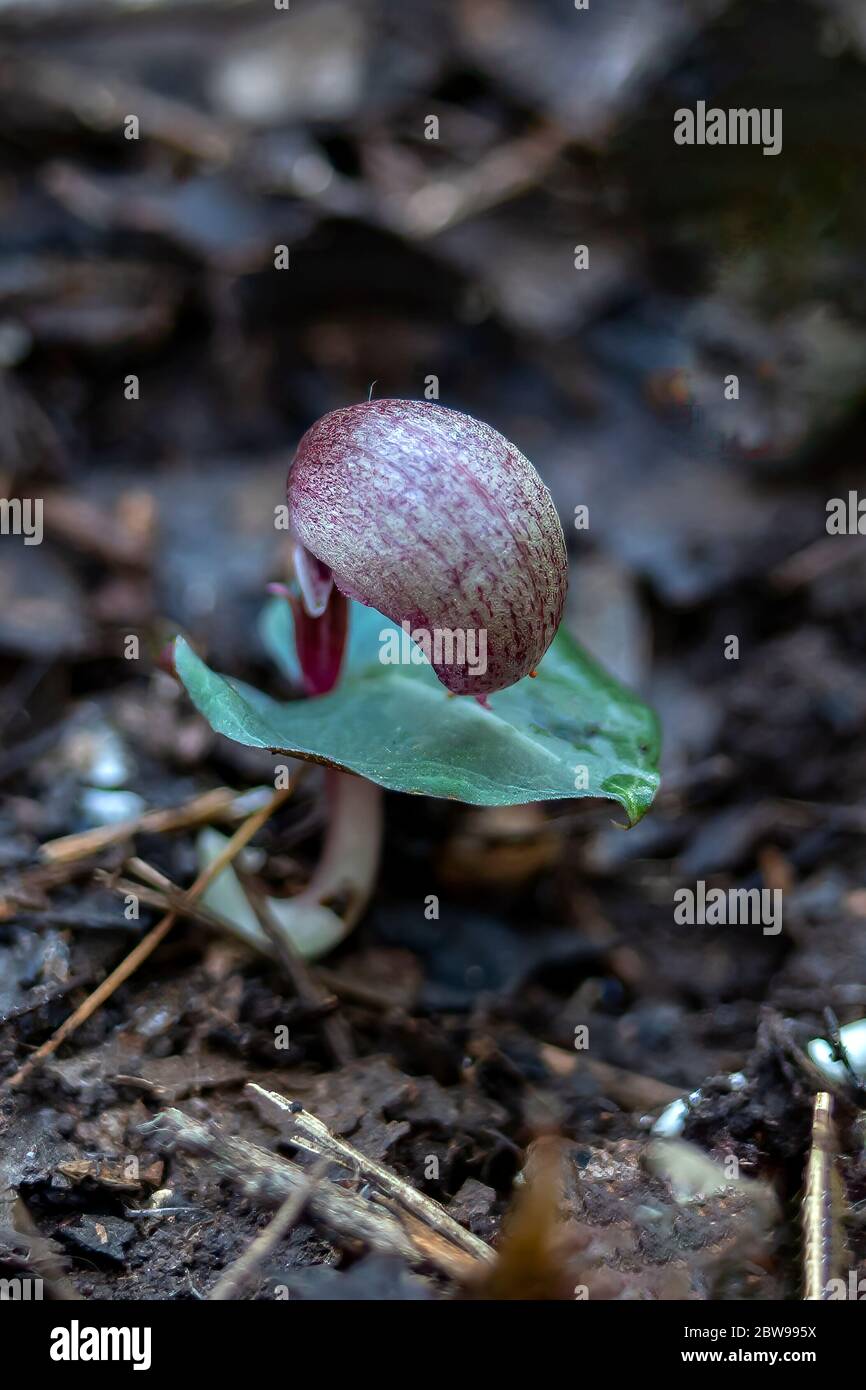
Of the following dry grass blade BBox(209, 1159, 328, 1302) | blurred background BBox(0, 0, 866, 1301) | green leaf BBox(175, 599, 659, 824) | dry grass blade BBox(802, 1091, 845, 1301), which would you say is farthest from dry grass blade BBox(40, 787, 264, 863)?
dry grass blade BBox(802, 1091, 845, 1301)

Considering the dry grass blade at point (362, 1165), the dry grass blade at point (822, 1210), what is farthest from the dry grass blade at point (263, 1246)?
the dry grass blade at point (822, 1210)

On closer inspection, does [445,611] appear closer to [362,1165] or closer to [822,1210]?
[362,1165]

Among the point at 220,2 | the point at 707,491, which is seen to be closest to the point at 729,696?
the point at 707,491

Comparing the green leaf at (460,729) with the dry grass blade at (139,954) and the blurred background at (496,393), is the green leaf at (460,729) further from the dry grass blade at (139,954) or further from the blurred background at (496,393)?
the blurred background at (496,393)

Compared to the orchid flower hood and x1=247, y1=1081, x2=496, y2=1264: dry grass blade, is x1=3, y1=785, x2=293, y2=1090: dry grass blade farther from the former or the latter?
the orchid flower hood

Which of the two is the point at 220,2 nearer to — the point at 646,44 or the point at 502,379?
the point at 646,44
